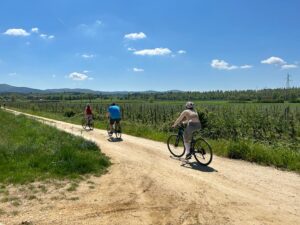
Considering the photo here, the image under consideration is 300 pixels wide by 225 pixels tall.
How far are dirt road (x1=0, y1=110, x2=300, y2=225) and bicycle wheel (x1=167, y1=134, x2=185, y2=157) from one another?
6.00 ft

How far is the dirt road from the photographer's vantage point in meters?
6.27

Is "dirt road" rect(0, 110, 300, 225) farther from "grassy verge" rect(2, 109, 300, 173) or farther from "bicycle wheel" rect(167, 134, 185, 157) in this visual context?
"bicycle wheel" rect(167, 134, 185, 157)

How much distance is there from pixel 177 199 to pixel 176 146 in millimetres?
5439

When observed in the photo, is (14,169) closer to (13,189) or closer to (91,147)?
(13,189)

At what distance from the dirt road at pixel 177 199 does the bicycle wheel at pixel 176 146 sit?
6.00 feet

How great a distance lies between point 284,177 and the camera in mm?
9320

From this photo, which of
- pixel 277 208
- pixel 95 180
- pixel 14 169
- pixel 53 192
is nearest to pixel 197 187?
pixel 277 208

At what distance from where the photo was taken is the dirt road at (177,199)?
6.27 m

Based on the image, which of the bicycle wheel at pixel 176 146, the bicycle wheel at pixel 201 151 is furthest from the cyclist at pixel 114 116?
the bicycle wheel at pixel 201 151

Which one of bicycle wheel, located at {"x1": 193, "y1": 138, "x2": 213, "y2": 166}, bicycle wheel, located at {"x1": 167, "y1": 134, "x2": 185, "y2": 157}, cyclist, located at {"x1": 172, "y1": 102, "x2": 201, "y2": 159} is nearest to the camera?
bicycle wheel, located at {"x1": 193, "y1": 138, "x2": 213, "y2": 166}

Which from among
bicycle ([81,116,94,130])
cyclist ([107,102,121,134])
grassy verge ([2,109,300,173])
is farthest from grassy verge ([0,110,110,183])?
bicycle ([81,116,94,130])

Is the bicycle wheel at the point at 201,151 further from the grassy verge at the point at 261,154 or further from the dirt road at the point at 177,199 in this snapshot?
the grassy verge at the point at 261,154

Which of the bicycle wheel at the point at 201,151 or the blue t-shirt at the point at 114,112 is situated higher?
the blue t-shirt at the point at 114,112

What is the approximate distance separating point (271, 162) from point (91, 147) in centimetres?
630
